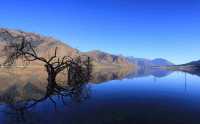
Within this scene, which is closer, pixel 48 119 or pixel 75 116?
pixel 48 119

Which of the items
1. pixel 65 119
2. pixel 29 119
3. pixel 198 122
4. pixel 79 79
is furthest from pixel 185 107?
pixel 79 79

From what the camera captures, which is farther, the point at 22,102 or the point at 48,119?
the point at 22,102

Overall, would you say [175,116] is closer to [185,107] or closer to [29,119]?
[185,107]

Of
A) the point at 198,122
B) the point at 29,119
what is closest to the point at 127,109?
the point at 198,122

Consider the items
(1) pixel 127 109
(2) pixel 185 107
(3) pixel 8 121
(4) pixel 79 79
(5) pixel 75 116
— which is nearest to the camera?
(3) pixel 8 121

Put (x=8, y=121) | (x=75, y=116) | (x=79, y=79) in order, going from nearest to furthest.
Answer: (x=8, y=121), (x=75, y=116), (x=79, y=79)

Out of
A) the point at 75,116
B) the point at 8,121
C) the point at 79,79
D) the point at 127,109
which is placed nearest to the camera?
the point at 8,121

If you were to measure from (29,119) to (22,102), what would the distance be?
7.26 m

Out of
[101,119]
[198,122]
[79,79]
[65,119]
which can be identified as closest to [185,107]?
[198,122]

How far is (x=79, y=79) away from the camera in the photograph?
42594mm

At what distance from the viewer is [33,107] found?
21375 mm

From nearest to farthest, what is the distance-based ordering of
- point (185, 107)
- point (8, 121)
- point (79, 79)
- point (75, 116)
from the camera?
point (8, 121) → point (75, 116) → point (185, 107) → point (79, 79)

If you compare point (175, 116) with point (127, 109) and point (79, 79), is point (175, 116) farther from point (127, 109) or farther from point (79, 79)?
point (79, 79)

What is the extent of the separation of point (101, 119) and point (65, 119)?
218 centimetres
